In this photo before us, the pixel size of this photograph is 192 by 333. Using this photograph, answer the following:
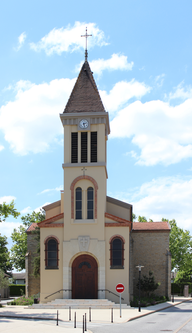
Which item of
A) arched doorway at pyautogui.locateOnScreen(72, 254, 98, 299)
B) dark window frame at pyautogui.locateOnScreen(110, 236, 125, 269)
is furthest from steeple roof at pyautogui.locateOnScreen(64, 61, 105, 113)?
arched doorway at pyautogui.locateOnScreen(72, 254, 98, 299)

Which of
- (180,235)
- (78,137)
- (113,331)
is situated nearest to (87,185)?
(78,137)

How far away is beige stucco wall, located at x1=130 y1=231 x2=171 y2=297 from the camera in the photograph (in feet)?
139

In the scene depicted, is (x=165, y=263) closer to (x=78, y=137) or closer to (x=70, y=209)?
(x=70, y=209)

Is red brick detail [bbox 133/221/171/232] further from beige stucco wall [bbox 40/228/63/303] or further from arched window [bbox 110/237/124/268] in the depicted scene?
beige stucco wall [bbox 40/228/63/303]

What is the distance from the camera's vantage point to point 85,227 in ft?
114

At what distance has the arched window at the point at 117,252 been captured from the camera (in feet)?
111

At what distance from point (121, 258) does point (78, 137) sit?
38.3 ft

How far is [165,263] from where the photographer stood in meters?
42.6

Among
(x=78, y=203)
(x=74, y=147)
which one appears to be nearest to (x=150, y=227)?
(x=78, y=203)

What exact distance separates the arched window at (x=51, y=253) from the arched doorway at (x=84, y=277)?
172 centimetres

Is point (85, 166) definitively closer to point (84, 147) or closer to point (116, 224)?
point (84, 147)

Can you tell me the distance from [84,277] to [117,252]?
11.9 feet

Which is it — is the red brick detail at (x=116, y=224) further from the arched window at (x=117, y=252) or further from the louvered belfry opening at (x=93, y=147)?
the louvered belfry opening at (x=93, y=147)

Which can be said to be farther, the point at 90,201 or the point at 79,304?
the point at 90,201
